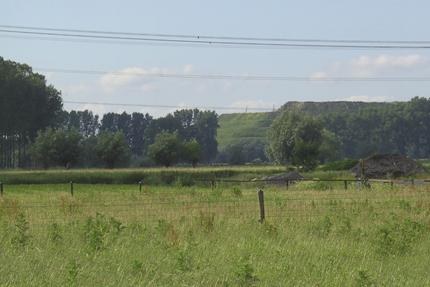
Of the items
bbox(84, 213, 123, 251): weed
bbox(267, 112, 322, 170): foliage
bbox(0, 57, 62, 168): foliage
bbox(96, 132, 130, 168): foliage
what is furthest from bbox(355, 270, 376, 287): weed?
bbox(0, 57, 62, 168): foliage

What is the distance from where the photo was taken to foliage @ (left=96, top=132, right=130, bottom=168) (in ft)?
308

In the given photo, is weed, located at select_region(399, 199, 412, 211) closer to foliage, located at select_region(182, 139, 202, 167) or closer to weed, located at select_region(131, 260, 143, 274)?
weed, located at select_region(131, 260, 143, 274)

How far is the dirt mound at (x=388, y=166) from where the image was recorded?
215ft

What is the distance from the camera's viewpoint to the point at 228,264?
11102 mm

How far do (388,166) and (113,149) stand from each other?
40067 millimetres

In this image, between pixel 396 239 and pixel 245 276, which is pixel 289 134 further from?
pixel 245 276

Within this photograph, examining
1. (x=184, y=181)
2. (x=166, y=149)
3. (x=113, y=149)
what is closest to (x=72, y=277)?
(x=184, y=181)

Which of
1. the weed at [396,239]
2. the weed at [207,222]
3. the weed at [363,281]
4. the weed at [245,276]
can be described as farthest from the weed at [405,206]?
the weed at [245,276]

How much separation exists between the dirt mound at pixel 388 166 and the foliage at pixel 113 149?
1440 inches

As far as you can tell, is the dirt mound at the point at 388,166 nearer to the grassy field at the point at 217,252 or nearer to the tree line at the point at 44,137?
the tree line at the point at 44,137

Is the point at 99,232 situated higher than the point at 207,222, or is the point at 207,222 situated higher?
the point at 99,232

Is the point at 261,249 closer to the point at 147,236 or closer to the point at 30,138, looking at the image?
the point at 147,236

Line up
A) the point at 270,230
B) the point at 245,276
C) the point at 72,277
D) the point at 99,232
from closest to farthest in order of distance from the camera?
the point at 72,277 → the point at 245,276 → the point at 99,232 → the point at 270,230

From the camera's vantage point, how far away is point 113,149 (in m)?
94.2
